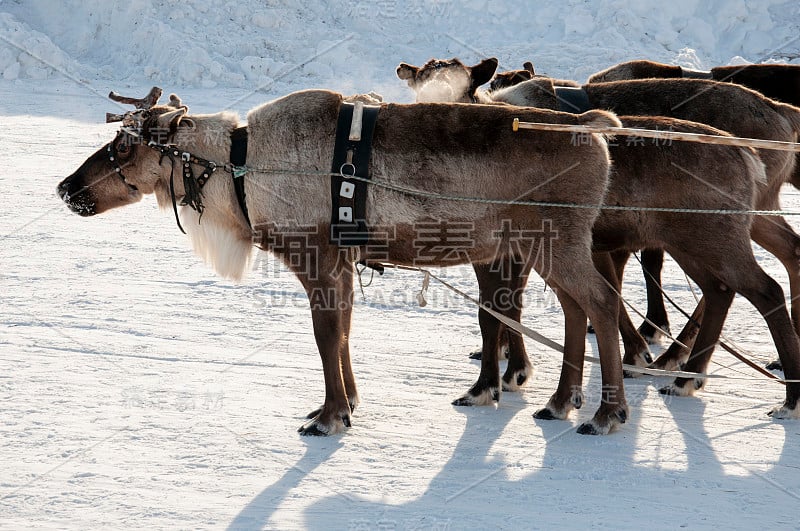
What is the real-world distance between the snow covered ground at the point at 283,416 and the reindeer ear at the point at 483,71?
7.03 feet

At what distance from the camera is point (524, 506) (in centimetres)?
493

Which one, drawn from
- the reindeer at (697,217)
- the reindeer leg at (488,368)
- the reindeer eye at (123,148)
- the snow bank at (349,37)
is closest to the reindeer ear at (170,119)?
the reindeer eye at (123,148)

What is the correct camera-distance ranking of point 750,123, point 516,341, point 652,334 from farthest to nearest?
point 652,334
point 750,123
point 516,341

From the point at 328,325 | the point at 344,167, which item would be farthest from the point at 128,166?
the point at 328,325

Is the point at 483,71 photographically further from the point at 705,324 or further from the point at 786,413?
the point at 786,413

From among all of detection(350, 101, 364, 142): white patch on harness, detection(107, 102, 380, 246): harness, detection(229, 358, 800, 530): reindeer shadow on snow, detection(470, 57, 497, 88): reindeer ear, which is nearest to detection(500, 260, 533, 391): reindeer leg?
detection(229, 358, 800, 530): reindeer shadow on snow

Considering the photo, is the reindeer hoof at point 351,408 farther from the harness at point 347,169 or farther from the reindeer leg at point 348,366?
the harness at point 347,169

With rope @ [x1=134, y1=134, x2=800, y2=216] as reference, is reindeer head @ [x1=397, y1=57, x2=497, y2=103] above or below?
above

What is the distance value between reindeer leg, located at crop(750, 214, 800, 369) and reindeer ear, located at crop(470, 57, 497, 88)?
248 cm

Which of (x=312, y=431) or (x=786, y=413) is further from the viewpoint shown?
(x=786, y=413)

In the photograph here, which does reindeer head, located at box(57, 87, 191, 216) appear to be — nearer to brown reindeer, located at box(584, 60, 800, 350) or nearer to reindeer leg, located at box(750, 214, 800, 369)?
brown reindeer, located at box(584, 60, 800, 350)

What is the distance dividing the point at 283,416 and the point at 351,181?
1.65m

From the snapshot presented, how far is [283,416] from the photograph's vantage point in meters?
6.25

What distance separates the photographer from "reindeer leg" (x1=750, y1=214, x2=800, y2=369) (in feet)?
23.8
